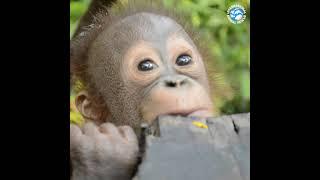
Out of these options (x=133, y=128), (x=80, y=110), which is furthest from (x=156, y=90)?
(x=80, y=110)

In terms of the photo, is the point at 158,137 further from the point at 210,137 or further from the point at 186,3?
the point at 186,3

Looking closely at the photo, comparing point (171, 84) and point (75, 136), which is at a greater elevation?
point (171, 84)

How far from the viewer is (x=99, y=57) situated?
15.6 ft

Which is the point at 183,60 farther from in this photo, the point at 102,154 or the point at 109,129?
the point at 102,154

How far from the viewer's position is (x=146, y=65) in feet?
15.0

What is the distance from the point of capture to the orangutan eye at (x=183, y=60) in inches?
182

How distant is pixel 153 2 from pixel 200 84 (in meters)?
0.66

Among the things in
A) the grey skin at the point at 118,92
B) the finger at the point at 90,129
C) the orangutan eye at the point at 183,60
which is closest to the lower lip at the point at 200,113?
the grey skin at the point at 118,92

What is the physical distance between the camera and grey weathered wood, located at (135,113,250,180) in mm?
4125

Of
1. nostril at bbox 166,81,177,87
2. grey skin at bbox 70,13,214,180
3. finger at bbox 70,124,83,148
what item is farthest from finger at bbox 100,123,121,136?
nostril at bbox 166,81,177,87
